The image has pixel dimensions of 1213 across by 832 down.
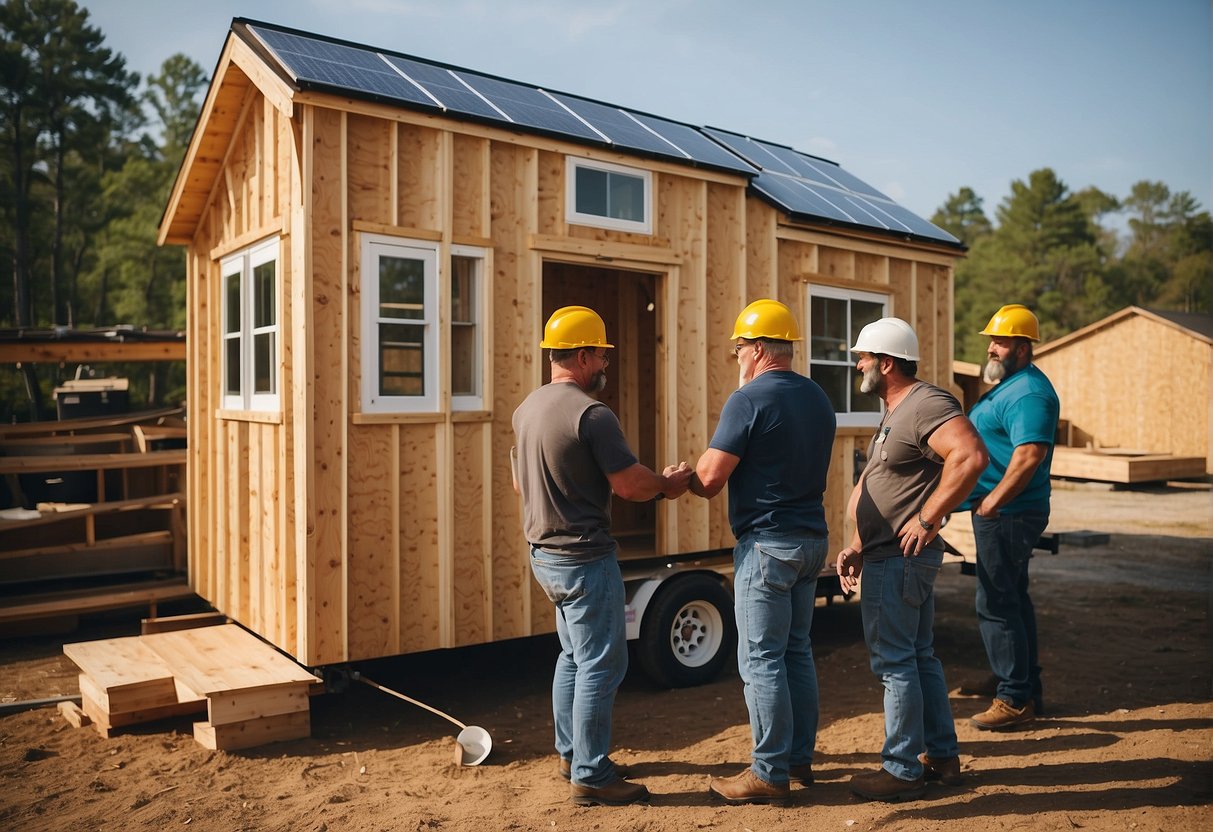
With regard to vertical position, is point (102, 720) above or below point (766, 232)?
below

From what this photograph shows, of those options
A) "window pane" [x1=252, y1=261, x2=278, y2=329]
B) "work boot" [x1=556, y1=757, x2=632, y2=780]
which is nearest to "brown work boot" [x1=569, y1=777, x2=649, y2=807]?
"work boot" [x1=556, y1=757, x2=632, y2=780]

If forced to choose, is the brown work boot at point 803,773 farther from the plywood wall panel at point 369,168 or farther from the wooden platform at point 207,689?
the plywood wall panel at point 369,168

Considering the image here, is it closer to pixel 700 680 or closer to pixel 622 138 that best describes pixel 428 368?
pixel 622 138

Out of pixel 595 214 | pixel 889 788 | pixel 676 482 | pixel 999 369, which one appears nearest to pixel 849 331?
pixel 999 369

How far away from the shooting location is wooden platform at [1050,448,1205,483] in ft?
67.0

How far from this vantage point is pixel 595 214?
682cm

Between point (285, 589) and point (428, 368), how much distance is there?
1.62 m

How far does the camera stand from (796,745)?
4.61 metres

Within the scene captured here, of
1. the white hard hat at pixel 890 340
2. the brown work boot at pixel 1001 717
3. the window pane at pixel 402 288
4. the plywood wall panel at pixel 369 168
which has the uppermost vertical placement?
the plywood wall panel at pixel 369 168

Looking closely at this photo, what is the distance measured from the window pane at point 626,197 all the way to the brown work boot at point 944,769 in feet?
13.8

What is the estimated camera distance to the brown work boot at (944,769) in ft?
15.1

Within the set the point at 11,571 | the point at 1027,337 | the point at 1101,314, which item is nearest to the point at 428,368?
the point at 1027,337

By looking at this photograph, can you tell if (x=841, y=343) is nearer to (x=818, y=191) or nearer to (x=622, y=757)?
(x=818, y=191)

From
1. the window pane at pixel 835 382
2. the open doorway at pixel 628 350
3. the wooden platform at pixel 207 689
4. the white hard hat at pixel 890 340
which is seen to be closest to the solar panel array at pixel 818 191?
the window pane at pixel 835 382
